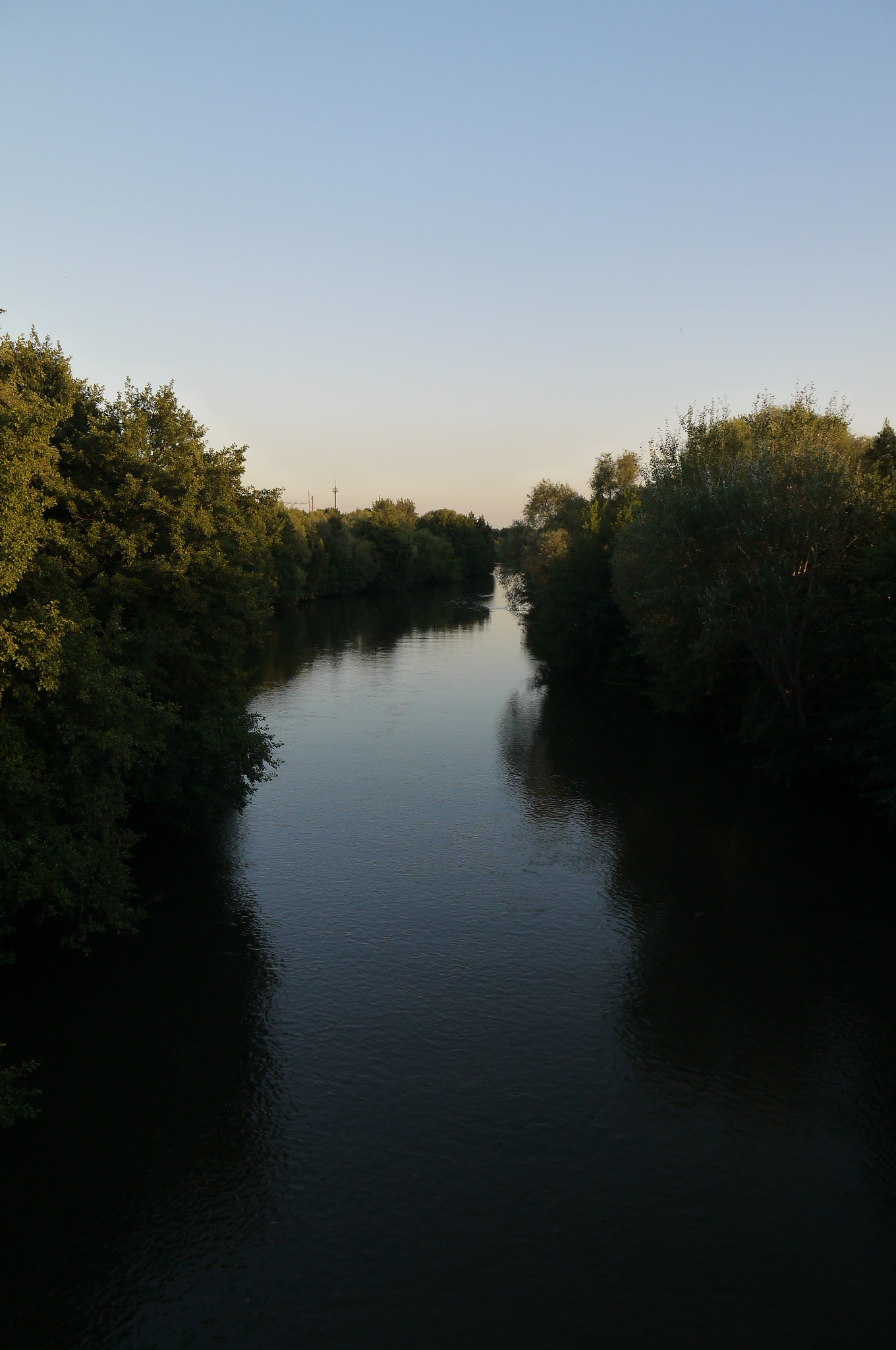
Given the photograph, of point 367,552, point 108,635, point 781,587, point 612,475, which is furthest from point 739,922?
point 367,552

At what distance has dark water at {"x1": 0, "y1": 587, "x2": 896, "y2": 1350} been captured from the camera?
1272cm

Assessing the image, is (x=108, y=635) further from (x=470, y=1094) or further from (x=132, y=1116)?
(x=470, y=1094)

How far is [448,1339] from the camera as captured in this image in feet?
39.3

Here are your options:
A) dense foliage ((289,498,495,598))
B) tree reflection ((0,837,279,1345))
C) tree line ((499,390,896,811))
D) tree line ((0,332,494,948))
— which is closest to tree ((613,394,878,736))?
tree line ((499,390,896,811))

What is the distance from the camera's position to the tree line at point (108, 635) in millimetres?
19031

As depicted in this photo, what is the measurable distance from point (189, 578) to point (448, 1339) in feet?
79.8

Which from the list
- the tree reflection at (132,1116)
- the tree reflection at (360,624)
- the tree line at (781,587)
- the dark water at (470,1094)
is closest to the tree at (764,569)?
the tree line at (781,587)

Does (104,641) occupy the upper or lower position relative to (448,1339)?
upper

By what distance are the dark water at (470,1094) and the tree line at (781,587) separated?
5579 millimetres

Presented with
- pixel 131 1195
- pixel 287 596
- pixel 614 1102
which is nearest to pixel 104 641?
pixel 131 1195

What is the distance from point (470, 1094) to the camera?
56.4 feet

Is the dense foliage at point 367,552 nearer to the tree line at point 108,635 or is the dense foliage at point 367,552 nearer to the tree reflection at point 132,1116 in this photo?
the tree line at point 108,635

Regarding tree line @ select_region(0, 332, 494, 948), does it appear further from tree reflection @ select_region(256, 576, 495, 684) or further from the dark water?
tree reflection @ select_region(256, 576, 495, 684)

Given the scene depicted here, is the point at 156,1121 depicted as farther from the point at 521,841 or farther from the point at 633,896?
the point at 521,841
